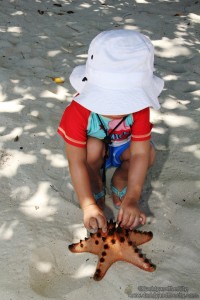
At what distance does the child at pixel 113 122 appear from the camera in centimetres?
191

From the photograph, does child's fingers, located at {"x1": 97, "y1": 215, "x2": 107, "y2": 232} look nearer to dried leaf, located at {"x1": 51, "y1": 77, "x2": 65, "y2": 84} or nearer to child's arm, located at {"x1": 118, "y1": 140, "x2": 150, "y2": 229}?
child's arm, located at {"x1": 118, "y1": 140, "x2": 150, "y2": 229}

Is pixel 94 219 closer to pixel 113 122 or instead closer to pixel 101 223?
pixel 101 223

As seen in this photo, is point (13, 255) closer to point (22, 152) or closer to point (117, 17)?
point (22, 152)

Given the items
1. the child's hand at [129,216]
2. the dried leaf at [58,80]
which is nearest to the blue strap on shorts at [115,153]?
the child's hand at [129,216]

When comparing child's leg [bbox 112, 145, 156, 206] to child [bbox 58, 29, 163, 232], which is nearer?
child [bbox 58, 29, 163, 232]

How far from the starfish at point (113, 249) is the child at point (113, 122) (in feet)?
0.17

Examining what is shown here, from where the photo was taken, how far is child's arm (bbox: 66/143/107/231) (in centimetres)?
211

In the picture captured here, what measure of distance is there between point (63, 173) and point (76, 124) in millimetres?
667

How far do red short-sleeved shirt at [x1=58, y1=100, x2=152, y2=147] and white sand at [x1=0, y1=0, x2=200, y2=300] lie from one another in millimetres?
507

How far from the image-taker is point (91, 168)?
2.46 meters

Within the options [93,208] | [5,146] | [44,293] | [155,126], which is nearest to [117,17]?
[155,126]

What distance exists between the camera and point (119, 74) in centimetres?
189

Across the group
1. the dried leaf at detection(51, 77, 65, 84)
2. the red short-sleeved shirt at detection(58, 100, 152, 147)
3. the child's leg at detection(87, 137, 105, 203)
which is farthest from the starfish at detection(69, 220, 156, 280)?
the dried leaf at detection(51, 77, 65, 84)

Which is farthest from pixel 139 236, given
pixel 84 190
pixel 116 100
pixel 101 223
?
pixel 116 100
